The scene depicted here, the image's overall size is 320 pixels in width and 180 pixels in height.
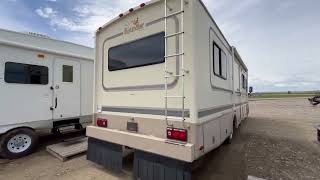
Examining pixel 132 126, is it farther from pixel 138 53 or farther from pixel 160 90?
pixel 138 53

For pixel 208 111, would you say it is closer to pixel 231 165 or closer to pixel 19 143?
pixel 231 165

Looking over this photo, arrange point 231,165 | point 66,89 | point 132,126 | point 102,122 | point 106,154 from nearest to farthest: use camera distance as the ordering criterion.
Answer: point 132,126 < point 106,154 < point 102,122 < point 231,165 < point 66,89


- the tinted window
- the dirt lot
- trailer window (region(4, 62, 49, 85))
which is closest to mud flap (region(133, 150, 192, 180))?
the dirt lot

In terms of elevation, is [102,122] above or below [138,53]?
below

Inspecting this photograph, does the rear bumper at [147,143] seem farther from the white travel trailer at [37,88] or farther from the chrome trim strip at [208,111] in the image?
the white travel trailer at [37,88]

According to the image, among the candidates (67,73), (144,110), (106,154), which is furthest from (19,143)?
(144,110)

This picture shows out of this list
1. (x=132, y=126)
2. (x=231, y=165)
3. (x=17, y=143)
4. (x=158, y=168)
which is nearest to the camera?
(x=158, y=168)

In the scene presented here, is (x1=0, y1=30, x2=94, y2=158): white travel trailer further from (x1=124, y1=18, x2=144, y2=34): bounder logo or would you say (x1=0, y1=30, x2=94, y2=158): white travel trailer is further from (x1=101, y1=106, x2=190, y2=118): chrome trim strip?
(x1=124, y1=18, x2=144, y2=34): bounder logo

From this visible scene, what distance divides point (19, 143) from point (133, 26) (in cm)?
430

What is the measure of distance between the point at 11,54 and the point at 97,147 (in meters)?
3.34

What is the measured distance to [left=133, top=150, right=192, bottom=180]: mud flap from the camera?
2.75m

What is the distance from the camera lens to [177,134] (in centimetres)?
286

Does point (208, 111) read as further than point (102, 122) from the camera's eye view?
No

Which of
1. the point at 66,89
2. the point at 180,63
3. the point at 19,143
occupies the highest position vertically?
the point at 180,63
